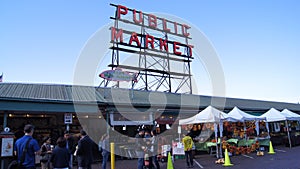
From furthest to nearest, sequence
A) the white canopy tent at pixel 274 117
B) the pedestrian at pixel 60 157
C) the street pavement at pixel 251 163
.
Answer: the white canopy tent at pixel 274 117 < the street pavement at pixel 251 163 < the pedestrian at pixel 60 157

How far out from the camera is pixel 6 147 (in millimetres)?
6441

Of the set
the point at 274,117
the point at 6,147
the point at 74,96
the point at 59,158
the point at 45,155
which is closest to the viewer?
the point at 59,158

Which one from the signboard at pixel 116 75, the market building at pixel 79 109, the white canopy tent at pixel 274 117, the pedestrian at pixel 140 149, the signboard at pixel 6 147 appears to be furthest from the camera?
the white canopy tent at pixel 274 117

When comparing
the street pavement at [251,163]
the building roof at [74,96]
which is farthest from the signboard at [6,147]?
the street pavement at [251,163]

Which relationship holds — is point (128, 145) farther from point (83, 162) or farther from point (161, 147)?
point (83, 162)

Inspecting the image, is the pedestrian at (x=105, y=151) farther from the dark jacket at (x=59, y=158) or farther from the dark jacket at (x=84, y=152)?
the dark jacket at (x=59, y=158)

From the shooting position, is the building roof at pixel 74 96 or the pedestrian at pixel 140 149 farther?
the building roof at pixel 74 96

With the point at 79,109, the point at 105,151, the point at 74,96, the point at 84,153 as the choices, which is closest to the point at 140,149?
the point at 105,151

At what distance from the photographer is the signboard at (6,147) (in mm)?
6387

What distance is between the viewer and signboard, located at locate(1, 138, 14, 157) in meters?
6.39

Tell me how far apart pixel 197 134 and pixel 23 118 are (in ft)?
38.2

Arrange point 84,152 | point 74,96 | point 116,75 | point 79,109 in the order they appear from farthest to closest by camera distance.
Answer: point 116,75 < point 74,96 < point 79,109 < point 84,152

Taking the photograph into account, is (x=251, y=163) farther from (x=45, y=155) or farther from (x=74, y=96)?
(x=74, y=96)

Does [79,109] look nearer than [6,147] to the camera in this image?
No
